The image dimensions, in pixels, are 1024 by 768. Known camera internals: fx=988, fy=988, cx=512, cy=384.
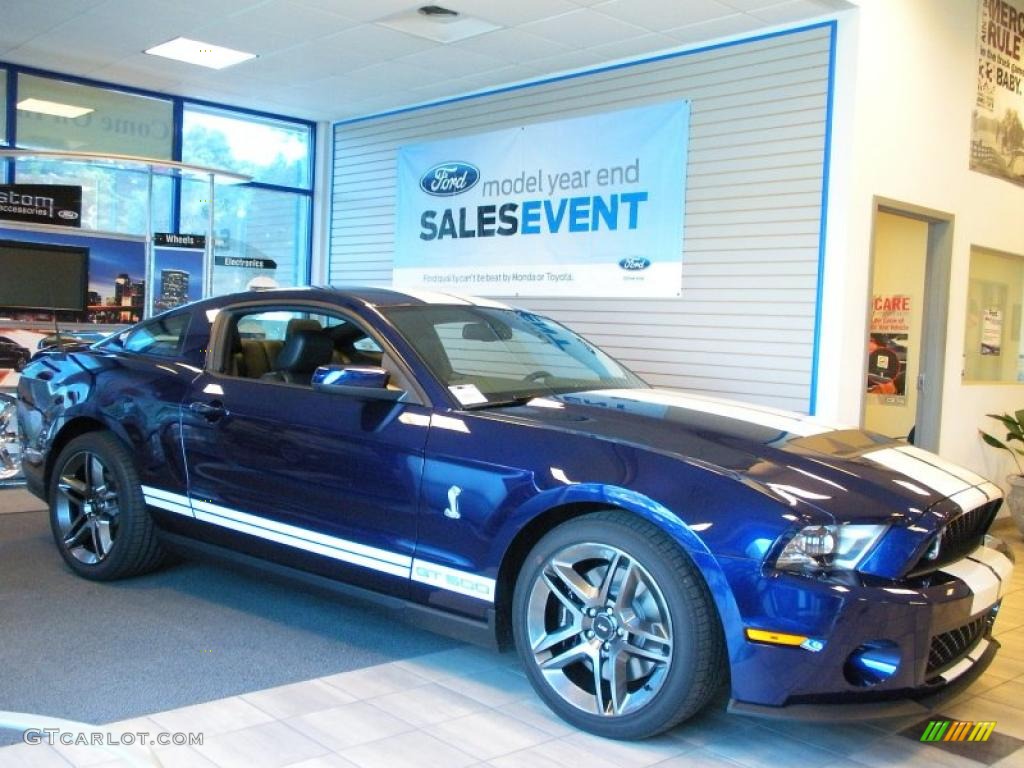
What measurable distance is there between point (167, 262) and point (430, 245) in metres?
2.52

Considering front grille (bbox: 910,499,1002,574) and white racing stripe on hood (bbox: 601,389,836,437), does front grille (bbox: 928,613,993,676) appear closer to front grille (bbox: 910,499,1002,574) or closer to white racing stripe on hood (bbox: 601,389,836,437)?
front grille (bbox: 910,499,1002,574)

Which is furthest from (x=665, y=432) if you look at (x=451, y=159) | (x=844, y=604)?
(x=451, y=159)

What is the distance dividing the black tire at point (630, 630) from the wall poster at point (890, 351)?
6.13 m

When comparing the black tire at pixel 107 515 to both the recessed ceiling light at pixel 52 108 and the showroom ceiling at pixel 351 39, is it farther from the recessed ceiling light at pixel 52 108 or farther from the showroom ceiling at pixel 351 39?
the recessed ceiling light at pixel 52 108

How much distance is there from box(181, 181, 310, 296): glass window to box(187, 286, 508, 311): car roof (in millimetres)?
5929

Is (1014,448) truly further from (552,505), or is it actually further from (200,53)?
(200,53)

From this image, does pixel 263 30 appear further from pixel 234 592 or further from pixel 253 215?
pixel 234 592

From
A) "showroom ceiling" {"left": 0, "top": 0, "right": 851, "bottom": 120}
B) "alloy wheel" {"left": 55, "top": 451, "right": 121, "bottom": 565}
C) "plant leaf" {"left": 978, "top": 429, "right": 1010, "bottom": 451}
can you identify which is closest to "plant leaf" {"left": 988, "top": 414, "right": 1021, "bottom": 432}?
"plant leaf" {"left": 978, "top": 429, "right": 1010, "bottom": 451}

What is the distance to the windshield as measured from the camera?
11.7ft

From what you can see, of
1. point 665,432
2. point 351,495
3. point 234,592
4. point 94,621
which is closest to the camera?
point 665,432

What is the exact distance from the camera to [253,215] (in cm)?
1062

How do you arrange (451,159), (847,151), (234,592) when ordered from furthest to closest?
(451,159), (847,151), (234,592)

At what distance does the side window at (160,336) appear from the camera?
14.3 feet

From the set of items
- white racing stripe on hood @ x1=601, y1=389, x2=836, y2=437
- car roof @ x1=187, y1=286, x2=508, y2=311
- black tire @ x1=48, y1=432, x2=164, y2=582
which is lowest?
black tire @ x1=48, y1=432, x2=164, y2=582
